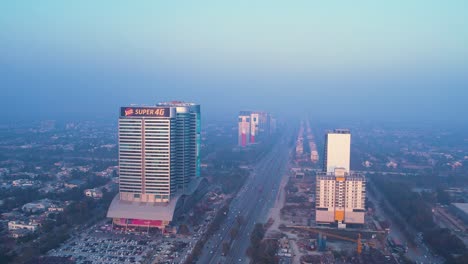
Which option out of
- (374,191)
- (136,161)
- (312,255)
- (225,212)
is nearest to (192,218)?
(225,212)

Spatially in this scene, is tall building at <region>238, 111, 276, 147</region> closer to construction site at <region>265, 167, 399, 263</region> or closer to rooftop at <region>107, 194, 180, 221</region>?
construction site at <region>265, 167, 399, 263</region>

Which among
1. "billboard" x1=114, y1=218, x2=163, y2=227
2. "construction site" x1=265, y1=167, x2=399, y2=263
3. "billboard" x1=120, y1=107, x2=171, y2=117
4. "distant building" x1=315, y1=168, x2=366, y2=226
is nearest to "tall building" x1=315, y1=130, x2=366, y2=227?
"distant building" x1=315, y1=168, x2=366, y2=226

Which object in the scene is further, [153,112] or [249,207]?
[249,207]

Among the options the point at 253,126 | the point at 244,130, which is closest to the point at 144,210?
the point at 244,130

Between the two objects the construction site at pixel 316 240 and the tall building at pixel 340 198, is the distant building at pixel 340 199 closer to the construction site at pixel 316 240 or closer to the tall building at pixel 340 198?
the tall building at pixel 340 198

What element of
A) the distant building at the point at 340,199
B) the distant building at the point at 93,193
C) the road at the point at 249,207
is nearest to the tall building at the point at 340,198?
the distant building at the point at 340,199

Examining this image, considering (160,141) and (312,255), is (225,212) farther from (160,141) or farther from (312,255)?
(312,255)

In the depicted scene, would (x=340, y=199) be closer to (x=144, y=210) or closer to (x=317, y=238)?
(x=317, y=238)
